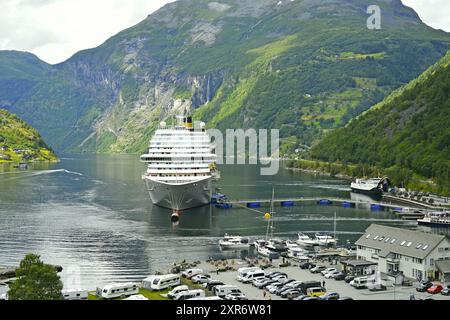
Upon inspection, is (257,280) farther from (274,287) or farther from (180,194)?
(180,194)

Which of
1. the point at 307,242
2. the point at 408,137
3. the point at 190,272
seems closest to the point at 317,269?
the point at 190,272

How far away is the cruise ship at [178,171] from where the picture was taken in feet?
298

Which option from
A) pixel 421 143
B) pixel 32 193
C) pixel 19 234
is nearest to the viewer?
pixel 19 234

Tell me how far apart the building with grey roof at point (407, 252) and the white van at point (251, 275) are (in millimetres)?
9480

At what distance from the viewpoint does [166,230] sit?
75.6 metres

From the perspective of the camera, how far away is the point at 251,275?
44500mm

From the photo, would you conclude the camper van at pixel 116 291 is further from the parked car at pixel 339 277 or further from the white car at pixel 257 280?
the parked car at pixel 339 277

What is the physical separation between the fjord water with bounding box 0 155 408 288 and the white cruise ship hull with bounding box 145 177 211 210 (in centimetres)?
145

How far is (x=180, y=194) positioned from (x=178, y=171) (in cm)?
357

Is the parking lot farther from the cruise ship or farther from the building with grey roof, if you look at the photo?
the cruise ship

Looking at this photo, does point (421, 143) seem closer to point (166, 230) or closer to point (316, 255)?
point (166, 230)
